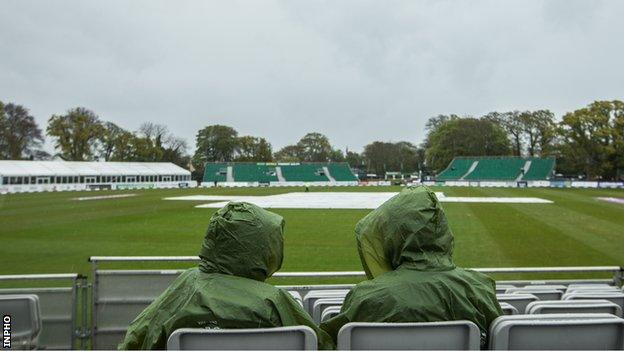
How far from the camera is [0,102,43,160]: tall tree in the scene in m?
66.2

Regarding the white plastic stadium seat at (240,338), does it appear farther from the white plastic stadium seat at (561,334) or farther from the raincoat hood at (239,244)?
the white plastic stadium seat at (561,334)

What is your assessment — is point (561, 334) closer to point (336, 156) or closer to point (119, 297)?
point (119, 297)

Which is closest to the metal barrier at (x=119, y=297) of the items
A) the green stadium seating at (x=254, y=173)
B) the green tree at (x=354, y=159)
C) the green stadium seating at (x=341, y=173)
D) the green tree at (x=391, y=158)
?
the green stadium seating at (x=254, y=173)

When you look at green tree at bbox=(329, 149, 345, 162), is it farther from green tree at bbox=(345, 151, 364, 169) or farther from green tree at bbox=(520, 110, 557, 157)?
green tree at bbox=(520, 110, 557, 157)

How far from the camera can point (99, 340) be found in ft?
13.3

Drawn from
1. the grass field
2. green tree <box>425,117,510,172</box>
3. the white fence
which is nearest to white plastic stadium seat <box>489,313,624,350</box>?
the grass field

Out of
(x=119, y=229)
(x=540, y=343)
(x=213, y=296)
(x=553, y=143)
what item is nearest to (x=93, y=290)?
(x=213, y=296)

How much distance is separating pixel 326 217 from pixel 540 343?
1795 cm

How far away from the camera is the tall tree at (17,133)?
66.2 metres

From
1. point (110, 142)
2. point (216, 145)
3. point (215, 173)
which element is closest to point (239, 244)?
point (215, 173)

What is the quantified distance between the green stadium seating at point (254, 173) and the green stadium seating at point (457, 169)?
25632 millimetres

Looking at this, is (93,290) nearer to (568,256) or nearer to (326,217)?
(568,256)

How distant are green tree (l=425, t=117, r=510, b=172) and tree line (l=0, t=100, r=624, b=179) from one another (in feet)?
0.54

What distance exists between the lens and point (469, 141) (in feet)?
279
